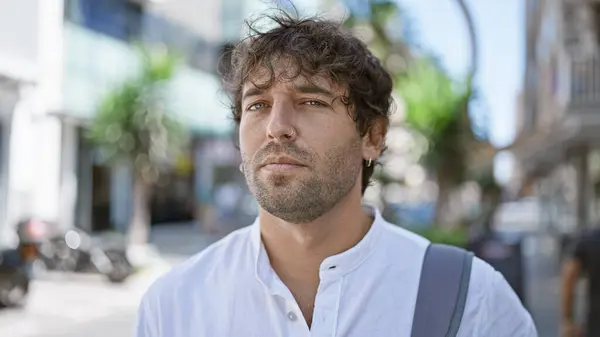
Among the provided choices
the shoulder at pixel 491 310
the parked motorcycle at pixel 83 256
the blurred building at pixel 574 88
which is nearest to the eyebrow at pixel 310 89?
the shoulder at pixel 491 310

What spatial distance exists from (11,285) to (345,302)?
20.8 feet

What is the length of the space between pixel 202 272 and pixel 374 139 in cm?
54

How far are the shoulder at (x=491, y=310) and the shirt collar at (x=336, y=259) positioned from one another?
0.24m

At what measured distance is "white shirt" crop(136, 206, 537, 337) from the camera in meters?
1.62

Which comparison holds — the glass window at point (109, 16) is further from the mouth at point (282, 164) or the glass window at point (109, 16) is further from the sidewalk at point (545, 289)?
the sidewalk at point (545, 289)

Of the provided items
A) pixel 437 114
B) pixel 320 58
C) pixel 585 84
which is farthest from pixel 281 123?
pixel 585 84

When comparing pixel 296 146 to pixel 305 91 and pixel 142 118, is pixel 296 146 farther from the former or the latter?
pixel 142 118

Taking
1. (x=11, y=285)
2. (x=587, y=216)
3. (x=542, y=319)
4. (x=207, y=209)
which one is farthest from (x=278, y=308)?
(x=207, y=209)

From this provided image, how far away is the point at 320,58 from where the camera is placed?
5.55 ft

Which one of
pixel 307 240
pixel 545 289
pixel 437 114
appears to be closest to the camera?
pixel 307 240

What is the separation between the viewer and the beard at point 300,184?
5.27 feet

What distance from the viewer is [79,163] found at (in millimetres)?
13492

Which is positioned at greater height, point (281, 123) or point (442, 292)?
point (281, 123)

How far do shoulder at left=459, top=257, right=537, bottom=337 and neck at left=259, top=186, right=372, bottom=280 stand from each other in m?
0.30
